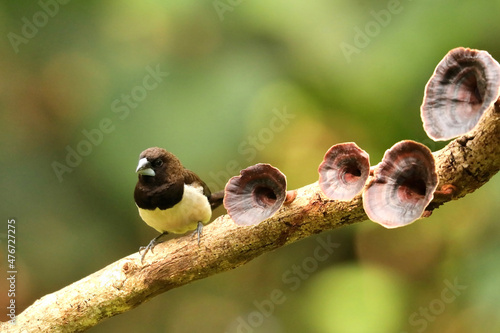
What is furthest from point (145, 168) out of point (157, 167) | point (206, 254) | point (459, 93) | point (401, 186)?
point (459, 93)

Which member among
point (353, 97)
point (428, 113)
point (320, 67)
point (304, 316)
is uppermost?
point (320, 67)

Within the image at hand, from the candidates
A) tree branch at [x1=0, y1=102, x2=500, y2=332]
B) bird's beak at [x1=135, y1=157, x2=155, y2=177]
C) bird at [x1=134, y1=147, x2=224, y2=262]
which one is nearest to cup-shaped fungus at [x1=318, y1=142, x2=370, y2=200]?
tree branch at [x1=0, y1=102, x2=500, y2=332]

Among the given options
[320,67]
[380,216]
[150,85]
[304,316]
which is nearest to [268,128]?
[320,67]

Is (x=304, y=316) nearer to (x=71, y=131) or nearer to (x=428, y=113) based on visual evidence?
(x=71, y=131)

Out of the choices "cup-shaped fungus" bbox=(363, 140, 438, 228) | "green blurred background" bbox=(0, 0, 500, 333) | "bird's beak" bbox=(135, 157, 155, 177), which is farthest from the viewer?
"green blurred background" bbox=(0, 0, 500, 333)

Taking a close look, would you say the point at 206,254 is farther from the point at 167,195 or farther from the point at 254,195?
the point at 167,195

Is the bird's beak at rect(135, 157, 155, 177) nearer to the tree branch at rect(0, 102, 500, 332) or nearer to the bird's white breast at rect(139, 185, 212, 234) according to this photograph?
the bird's white breast at rect(139, 185, 212, 234)
